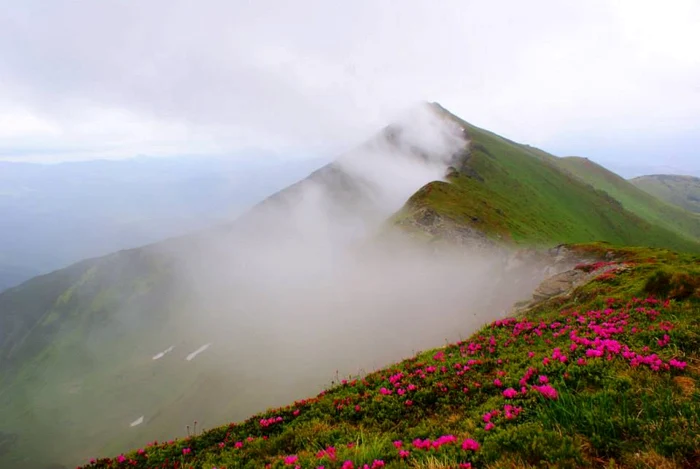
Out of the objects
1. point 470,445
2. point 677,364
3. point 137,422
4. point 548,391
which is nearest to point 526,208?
point 677,364

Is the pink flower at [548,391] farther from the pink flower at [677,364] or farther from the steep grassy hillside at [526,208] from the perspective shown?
the steep grassy hillside at [526,208]

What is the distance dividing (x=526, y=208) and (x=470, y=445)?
525 feet

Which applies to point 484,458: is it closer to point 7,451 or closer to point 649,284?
point 649,284

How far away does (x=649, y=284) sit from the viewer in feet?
62.5

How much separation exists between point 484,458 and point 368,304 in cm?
9399

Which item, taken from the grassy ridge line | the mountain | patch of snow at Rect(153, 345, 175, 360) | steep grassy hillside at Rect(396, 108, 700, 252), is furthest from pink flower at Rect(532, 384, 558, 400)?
patch of snow at Rect(153, 345, 175, 360)

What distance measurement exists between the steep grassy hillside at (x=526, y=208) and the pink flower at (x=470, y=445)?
9950cm

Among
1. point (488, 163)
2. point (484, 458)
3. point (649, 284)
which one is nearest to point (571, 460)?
point (484, 458)

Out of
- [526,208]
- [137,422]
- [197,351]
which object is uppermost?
[526,208]

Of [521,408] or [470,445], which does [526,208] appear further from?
[470,445]

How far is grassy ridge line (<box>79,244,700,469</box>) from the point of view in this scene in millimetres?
6852

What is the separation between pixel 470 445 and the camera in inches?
299

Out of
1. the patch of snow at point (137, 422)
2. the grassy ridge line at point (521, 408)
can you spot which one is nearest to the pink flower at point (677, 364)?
the grassy ridge line at point (521, 408)

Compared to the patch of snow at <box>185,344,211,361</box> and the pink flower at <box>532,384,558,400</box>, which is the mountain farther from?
the pink flower at <box>532,384,558,400</box>
